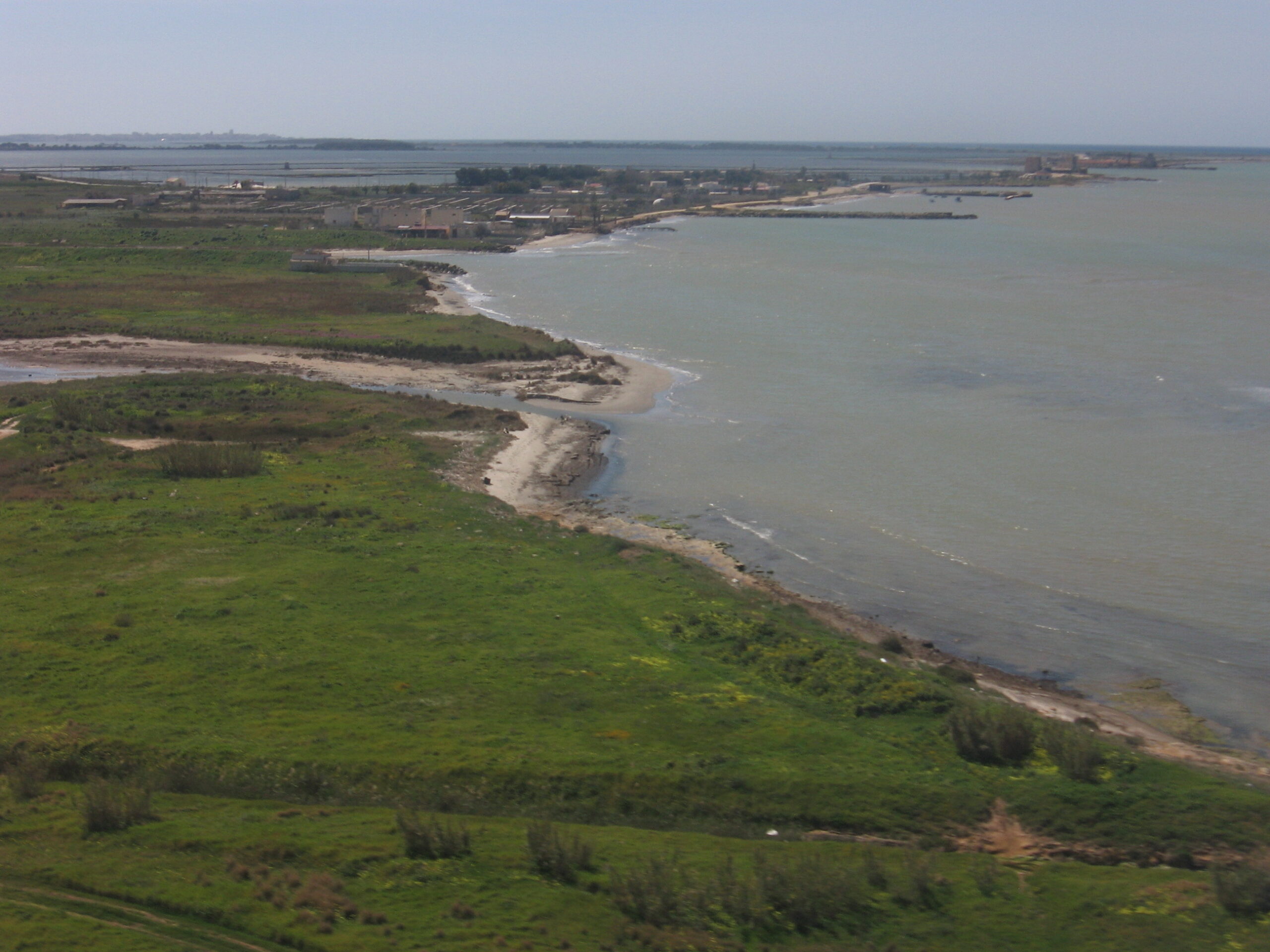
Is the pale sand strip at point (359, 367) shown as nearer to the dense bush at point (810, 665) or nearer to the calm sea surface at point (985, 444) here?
the calm sea surface at point (985, 444)

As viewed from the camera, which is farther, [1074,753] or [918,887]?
[1074,753]

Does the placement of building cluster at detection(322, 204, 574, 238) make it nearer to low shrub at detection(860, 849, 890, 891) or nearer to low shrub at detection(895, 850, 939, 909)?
low shrub at detection(860, 849, 890, 891)

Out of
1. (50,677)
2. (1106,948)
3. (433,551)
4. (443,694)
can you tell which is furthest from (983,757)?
(50,677)

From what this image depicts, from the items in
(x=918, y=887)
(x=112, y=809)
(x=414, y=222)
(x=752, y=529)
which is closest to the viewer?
(x=918, y=887)

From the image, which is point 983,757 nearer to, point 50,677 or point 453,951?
point 453,951

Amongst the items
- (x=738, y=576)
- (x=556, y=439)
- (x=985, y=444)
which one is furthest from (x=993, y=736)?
(x=556, y=439)

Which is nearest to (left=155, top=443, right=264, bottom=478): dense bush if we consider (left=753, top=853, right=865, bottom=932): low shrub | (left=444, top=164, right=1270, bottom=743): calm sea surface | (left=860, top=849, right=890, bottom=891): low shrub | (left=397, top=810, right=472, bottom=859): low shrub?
(left=444, top=164, right=1270, bottom=743): calm sea surface

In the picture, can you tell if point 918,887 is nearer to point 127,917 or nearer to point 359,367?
point 127,917
